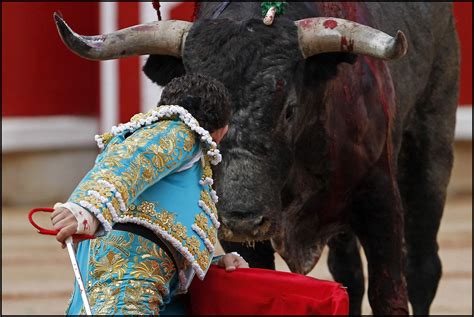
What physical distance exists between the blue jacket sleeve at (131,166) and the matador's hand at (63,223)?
7 cm

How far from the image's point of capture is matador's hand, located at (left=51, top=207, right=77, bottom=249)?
317cm

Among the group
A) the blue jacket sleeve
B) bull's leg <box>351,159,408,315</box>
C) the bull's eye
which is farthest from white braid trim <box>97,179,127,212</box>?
bull's leg <box>351,159,408,315</box>

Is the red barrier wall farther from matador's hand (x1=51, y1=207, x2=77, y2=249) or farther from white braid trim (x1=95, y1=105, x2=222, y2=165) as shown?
matador's hand (x1=51, y1=207, x2=77, y2=249)

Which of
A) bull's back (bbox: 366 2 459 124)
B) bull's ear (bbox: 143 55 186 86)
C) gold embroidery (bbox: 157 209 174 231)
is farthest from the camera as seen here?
bull's back (bbox: 366 2 459 124)

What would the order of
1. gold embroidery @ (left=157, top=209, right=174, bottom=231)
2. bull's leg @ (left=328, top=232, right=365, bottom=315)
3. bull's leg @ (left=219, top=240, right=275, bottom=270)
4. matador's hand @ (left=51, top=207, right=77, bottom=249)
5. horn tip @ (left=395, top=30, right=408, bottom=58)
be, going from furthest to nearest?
bull's leg @ (left=328, top=232, right=365, bottom=315) < bull's leg @ (left=219, top=240, right=275, bottom=270) < horn tip @ (left=395, top=30, right=408, bottom=58) < gold embroidery @ (left=157, top=209, right=174, bottom=231) < matador's hand @ (left=51, top=207, right=77, bottom=249)

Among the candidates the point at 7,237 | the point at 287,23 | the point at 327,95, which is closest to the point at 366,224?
the point at 327,95

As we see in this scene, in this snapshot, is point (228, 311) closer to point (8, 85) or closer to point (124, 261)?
point (124, 261)

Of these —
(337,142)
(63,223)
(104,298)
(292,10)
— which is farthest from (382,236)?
(63,223)

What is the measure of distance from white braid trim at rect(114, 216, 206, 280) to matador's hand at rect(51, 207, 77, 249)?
29 centimetres

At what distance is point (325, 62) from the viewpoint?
4980mm

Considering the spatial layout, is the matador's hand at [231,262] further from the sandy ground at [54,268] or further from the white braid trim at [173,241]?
the sandy ground at [54,268]

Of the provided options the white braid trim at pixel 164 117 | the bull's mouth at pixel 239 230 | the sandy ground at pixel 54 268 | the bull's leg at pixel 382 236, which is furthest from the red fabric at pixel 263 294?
the sandy ground at pixel 54 268

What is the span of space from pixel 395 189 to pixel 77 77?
230 inches

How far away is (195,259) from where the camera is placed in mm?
3576
